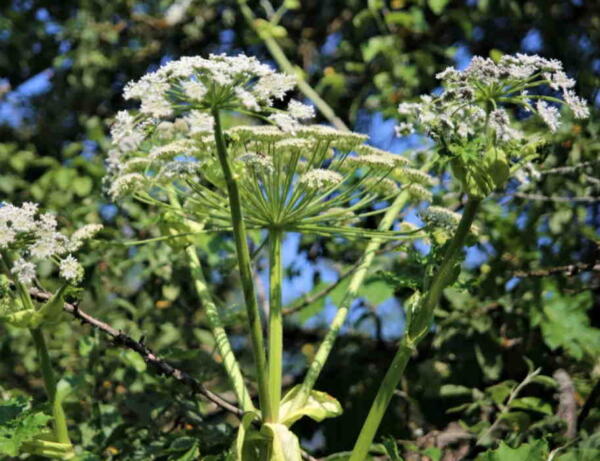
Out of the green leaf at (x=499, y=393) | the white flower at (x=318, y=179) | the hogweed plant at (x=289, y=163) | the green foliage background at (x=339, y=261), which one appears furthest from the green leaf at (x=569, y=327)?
the white flower at (x=318, y=179)

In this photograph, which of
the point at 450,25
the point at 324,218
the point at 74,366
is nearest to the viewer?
the point at 324,218

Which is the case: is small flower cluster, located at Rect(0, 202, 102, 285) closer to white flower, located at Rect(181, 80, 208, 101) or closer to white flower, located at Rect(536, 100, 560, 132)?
white flower, located at Rect(181, 80, 208, 101)

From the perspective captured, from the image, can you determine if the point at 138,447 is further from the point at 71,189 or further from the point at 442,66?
the point at 442,66

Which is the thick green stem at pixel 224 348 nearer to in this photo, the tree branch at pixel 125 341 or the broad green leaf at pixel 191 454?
the tree branch at pixel 125 341

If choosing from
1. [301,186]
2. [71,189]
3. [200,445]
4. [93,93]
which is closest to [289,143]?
[301,186]

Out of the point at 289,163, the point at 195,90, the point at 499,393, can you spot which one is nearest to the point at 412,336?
the point at 289,163

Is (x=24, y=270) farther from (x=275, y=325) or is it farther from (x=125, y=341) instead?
(x=275, y=325)

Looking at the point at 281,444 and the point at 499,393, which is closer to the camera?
the point at 281,444
